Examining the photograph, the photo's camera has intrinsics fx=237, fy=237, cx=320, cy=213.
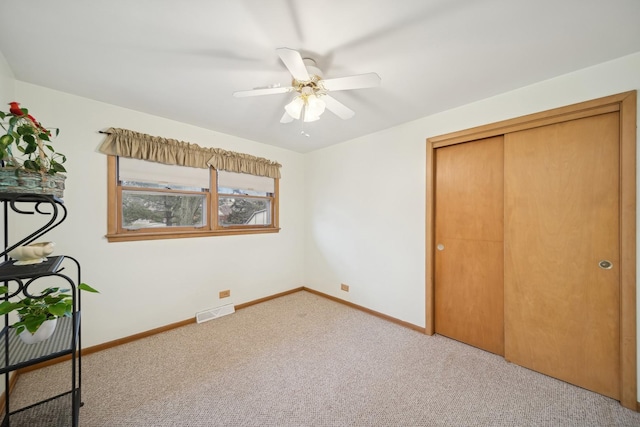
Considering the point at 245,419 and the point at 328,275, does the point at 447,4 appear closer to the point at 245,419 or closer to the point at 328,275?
the point at 245,419

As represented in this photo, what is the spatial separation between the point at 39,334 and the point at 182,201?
188cm

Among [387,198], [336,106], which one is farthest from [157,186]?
[387,198]

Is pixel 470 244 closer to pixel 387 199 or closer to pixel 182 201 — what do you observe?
pixel 387 199

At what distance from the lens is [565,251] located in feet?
6.03

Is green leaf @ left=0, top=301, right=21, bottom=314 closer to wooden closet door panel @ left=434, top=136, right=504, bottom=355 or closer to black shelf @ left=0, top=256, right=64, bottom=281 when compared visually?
black shelf @ left=0, top=256, right=64, bottom=281

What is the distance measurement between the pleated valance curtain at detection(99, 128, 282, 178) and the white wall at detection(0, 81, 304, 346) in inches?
4.1

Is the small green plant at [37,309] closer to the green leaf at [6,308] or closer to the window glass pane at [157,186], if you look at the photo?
the green leaf at [6,308]

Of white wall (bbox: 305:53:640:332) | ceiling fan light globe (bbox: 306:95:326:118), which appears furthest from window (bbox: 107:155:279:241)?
ceiling fan light globe (bbox: 306:95:326:118)

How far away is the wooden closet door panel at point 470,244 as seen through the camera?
7.25ft

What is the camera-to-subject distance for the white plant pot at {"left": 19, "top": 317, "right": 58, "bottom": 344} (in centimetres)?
111

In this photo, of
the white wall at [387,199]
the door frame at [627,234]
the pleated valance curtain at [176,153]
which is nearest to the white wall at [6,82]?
the pleated valance curtain at [176,153]

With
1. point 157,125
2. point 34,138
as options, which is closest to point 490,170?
point 34,138

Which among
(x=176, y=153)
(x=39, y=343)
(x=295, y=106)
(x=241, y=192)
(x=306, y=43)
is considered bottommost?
(x=39, y=343)

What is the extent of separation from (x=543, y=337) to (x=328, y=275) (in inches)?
94.2
